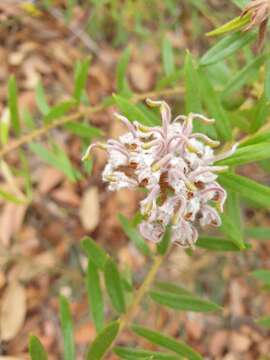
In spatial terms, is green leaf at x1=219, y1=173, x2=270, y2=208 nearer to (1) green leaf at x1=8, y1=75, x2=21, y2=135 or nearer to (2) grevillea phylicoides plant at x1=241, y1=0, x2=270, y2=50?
(2) grevillea phylicoides plant at x1=241, y1=0, x2=270, y2=50

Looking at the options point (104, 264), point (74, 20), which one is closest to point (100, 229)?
point (74, 20)

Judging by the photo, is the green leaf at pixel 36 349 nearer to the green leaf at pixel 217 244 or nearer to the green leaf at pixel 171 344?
the green leaf at pixel 171 344

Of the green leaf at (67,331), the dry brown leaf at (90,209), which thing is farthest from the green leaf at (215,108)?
the dry brown leaf at (90,209)

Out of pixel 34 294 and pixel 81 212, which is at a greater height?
pixel 81 212

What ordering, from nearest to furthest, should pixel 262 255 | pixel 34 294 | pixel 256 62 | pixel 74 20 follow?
pixel 256 62 → pixel 34 294 → pixel 262 255 → pixel 74 20

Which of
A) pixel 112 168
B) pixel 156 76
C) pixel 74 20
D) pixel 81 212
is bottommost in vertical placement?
pixel 112 168

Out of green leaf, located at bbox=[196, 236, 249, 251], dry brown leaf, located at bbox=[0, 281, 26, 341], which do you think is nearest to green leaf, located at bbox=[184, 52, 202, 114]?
green leaf, located at bbox=[196, 236, 249, 251]

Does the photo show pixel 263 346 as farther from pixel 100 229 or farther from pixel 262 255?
pixel 100 229
